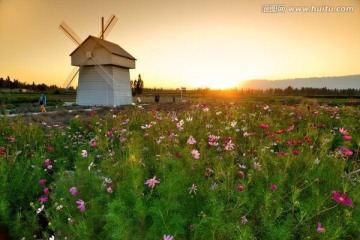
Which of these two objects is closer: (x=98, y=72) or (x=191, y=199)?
(x=191, y=199)

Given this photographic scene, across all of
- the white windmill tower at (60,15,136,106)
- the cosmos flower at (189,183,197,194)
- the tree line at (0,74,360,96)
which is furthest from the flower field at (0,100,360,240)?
the tree line at (0,74,360,96)

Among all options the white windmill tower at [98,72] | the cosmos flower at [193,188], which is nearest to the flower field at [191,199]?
the cosmos flower at [193,188]

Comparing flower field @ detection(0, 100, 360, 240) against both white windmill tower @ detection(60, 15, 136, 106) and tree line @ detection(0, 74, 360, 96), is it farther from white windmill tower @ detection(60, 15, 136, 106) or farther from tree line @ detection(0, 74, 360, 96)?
tree line @ detection(0, 74, 360, 96)

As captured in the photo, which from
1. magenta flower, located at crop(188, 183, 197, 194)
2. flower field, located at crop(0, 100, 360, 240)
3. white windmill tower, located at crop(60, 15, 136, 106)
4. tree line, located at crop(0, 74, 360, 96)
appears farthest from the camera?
tree line, located at crop(0, 74, 360, 96)

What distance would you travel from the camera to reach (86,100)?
28.8m

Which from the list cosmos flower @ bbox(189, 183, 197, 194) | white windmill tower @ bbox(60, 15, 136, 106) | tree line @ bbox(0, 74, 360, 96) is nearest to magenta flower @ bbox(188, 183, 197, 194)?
cosmos flower @ bbox(189, 183, 197, 194)

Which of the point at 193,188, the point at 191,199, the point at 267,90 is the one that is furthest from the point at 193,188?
the point at 267,90

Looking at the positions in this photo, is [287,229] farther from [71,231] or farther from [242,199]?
[71,231]

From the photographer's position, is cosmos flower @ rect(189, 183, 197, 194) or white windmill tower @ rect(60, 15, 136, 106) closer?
cosmos flower @ rect(189, 183, 197, 194)

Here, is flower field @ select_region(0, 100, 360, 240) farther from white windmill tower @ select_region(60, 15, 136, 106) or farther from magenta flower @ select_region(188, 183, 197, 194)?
white windmill tower @ select_region(60, 15, 136, 106)

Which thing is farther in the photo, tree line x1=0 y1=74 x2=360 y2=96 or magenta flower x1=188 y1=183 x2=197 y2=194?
tree line x1=0 y1=74 x2=360 y2=96

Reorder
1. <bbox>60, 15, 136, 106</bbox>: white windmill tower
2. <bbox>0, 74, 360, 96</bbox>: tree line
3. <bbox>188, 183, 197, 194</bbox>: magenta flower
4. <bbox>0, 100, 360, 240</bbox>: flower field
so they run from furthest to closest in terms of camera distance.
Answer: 1. <bbox>0, 74, 360, 96</bbox>: tree line
2. <bbox>60, 15, 136, 106</bbox>: white windmill tower
3. <bbox>188, 183, 197, 194</bbox>: magenta flower
4. <bbox>0, 100, 360, 240</bbox>: flower field

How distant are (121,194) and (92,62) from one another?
26.9m

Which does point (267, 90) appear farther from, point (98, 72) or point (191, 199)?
point (191, 199)
